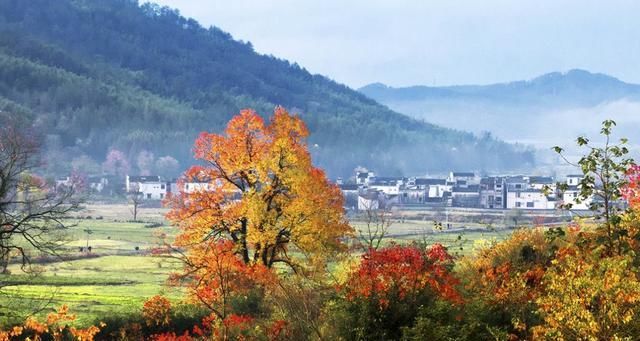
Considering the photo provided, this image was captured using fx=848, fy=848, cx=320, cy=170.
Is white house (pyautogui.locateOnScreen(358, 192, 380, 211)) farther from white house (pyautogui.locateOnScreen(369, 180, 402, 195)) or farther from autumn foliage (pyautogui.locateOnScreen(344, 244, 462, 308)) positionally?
autumn foliage (pyautogui.locateOnScreen(344, 244, 462, 308))

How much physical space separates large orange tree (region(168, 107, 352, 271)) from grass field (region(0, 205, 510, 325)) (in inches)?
195

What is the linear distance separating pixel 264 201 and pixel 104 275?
29303 millimetres

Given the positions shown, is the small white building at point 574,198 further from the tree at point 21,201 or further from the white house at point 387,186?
the white house at point 387,186

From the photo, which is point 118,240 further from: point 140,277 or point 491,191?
point 491,191

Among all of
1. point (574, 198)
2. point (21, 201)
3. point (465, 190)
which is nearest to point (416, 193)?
point (465, 190)

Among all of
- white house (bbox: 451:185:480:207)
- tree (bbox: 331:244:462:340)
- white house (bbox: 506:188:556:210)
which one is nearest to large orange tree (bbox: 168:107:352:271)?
tree (bbox: 331:244:462:340)

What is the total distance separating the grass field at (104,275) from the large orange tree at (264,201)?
4.96m

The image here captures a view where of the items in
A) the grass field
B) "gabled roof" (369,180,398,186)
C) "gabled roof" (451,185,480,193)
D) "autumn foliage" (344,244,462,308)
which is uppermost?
"autumn foliage" (344,244,462,308)

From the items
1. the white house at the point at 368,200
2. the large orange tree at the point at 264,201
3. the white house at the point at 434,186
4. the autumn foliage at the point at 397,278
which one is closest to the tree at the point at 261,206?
the large orange tree at the point at 264,201

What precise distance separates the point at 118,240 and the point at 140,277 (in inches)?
887

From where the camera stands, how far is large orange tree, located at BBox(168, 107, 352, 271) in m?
37.1

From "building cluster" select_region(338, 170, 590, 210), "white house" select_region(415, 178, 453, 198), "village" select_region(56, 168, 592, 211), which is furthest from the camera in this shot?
"white house" select_region(415, 178, 453, 198)

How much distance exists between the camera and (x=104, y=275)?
62719 mm

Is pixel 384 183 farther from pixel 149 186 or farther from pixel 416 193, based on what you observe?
pixel 149 186
